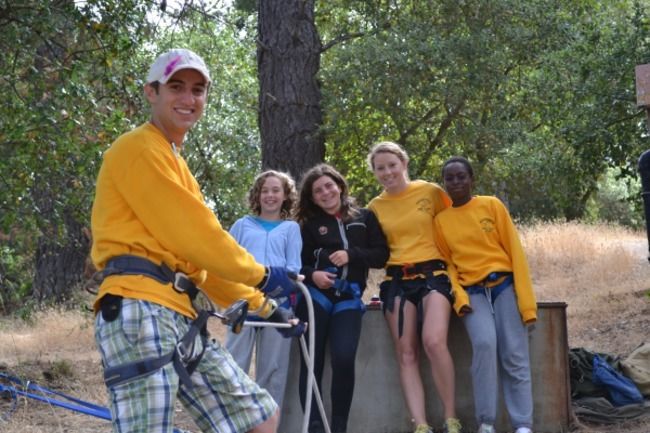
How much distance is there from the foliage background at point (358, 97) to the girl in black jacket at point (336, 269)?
242 centimetres

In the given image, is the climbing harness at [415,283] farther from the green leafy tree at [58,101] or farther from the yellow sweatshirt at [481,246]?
the green leafy tree at [58,101]

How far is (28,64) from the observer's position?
8648mm

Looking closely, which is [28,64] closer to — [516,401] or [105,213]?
[516,401]

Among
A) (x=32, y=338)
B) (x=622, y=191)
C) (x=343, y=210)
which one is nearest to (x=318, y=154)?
(x=343, y=210)

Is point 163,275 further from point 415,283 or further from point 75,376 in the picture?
point 75,376

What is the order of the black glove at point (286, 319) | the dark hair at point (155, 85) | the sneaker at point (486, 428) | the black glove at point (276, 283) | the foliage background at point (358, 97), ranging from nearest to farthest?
the dark hair at point (155, 85)
the black glove at point (276, 283)
the black glove at point (286, 319)
the sneaker at point (486, 428)
the foliage background at point (358, 97)

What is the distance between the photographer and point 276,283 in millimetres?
3709

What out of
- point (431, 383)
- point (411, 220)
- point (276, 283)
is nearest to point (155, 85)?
point (276, 283)

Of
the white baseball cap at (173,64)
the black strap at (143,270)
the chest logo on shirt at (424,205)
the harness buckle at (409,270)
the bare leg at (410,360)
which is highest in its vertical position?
the white baseball cap at (173,64)

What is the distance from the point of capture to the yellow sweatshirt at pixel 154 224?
330cm

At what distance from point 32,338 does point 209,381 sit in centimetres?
1342

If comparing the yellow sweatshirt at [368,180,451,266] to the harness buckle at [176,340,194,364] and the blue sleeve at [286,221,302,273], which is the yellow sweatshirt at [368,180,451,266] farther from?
the harness buckle at [176,340,194,364]

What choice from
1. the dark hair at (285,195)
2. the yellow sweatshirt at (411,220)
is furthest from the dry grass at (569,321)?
the dark hair at (285,195)

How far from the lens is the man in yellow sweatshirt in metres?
3.24
